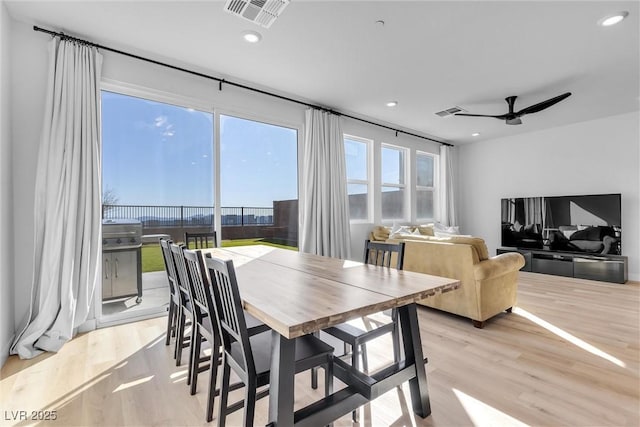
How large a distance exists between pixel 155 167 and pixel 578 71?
4.79 m

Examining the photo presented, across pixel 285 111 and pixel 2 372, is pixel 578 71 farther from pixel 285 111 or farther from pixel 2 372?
pixel 2 372

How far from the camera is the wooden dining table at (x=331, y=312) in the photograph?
3.68 ft

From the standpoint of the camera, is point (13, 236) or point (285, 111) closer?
point (13, 236)

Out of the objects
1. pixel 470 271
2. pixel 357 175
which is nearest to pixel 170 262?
pixel 470 271

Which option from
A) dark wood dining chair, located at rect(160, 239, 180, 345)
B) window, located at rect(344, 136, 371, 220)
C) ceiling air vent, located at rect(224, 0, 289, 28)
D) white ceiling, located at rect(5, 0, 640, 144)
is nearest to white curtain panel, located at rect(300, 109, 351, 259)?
white ceiling, located at rect(5, 0, 640, 144)

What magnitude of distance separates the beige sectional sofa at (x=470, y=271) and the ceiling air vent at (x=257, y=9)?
2.52 m

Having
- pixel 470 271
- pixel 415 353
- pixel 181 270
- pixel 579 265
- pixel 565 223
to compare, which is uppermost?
pixel 565 223

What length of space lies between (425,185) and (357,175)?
6.82ft

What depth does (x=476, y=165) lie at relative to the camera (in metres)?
6.82

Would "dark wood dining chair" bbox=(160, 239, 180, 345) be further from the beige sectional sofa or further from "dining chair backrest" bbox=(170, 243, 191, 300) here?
the beige sectional sofa

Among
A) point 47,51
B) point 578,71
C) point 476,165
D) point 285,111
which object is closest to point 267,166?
point 285,111

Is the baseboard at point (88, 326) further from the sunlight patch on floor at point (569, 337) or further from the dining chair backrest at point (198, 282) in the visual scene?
the sunlight patch on floor at point (569, 337)

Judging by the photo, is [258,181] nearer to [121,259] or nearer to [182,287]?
[121,259]

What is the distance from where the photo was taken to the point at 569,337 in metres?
2.62
